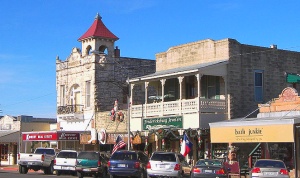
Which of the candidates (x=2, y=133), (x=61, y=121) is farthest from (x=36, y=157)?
(x=2, y=133)

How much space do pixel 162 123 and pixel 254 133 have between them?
8.88m

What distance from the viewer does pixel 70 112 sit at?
45.6m

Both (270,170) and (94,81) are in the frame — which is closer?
(270,170)

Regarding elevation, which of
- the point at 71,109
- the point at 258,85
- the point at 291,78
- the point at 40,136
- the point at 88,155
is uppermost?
the point at 291,78

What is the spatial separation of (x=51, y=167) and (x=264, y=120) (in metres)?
14.7

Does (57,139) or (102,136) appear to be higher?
(102,136)

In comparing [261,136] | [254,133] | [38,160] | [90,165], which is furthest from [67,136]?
[261,136]

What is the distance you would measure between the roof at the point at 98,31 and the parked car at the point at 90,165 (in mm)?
17417

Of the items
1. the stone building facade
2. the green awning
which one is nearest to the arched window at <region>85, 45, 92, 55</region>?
the stone building facade

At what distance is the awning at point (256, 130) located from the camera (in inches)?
1027

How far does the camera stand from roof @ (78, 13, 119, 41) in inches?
1775

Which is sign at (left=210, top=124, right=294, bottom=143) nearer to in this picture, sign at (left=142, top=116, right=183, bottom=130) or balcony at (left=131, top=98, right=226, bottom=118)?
balcony at (left=131, top=98, right=226, bottom=118)

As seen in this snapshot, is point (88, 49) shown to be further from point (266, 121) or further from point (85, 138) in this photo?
point (266, 121)

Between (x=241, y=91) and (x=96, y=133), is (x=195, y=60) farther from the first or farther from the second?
(x=96, y=133)
